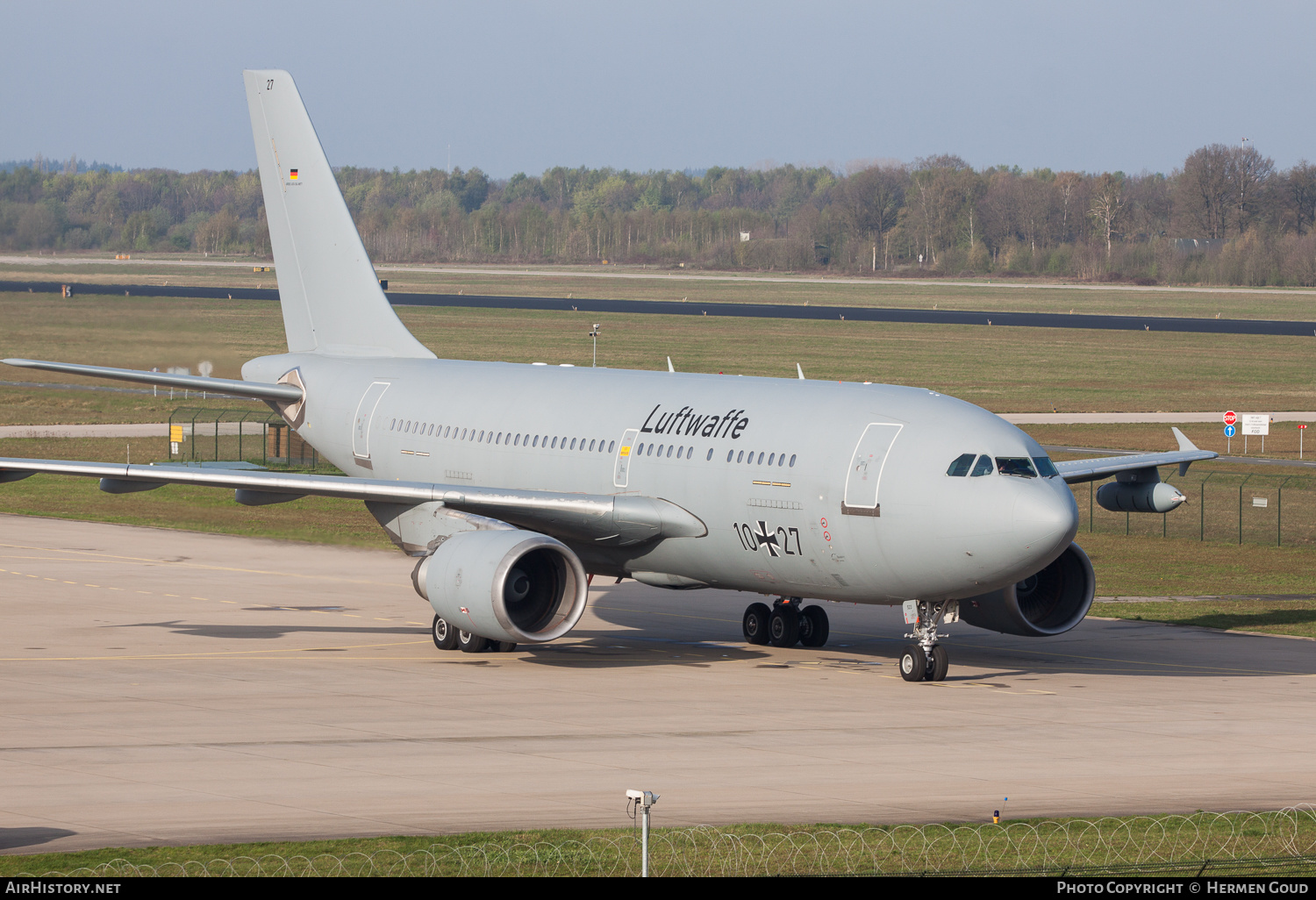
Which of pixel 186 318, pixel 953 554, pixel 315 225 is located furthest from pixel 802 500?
pixel 186 318

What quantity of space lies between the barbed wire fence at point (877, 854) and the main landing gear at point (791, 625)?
52.3 feet

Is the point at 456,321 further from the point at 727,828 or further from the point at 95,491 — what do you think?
the point at 727,828

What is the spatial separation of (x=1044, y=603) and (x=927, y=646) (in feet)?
14.6

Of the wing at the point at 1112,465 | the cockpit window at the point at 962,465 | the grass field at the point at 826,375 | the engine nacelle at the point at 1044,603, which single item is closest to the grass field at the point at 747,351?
the grass field at the point at 826,375

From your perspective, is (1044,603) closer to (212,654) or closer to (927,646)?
(927,646)

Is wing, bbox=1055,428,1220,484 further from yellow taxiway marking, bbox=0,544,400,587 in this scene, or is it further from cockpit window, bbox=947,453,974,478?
yellow taxiway marking, bbox=0,544,400,587

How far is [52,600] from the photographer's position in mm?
40688

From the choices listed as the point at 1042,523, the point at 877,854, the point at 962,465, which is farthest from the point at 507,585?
the point at 877,854

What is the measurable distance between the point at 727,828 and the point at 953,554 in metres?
10.7

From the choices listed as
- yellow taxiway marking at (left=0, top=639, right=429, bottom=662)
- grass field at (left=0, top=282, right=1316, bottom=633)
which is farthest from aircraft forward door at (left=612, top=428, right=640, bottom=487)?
grass field at (left=0, top=282, right=1316, bottom=633)

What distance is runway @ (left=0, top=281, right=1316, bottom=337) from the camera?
15688cm

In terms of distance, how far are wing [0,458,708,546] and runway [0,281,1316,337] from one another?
114668 mm

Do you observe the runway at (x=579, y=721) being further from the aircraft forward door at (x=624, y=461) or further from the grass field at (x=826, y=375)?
the grass field at (x=826, y=375)

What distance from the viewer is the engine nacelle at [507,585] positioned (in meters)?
31.7
